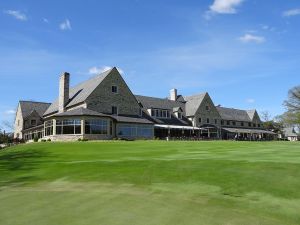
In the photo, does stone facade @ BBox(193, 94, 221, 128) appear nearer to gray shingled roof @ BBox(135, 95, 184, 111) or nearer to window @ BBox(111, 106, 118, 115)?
gray shingled roof @ BBox(135, 95, 184, 111)

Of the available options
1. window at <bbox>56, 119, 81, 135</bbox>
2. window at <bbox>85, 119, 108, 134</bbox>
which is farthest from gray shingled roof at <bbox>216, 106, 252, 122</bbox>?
window at <bbox>56, 119, 81, 135</bbox>

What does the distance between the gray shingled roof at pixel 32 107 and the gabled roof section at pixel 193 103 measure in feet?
101

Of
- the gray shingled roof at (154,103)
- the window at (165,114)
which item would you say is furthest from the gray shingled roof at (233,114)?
the window at (165,114)

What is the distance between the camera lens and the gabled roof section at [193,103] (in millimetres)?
74375

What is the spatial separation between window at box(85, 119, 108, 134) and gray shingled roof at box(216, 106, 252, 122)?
45085 mm

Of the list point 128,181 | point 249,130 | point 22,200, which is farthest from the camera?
point 249,130

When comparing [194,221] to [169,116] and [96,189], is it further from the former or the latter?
[169,116]

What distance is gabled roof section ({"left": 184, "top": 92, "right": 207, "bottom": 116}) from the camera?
244ft

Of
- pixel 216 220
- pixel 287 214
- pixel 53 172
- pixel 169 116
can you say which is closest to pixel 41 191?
pixel 53 172

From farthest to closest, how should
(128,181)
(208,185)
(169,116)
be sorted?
(169,116)
(128,181)
(208,185)

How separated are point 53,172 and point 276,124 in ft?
351

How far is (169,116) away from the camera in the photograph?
69438 mm

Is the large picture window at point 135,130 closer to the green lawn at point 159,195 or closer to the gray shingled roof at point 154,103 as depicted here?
the gray shingled roof at point 154,103

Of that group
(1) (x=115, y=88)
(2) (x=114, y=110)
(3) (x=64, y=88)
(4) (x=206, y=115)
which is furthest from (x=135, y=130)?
(4) (x=206, y=115)
